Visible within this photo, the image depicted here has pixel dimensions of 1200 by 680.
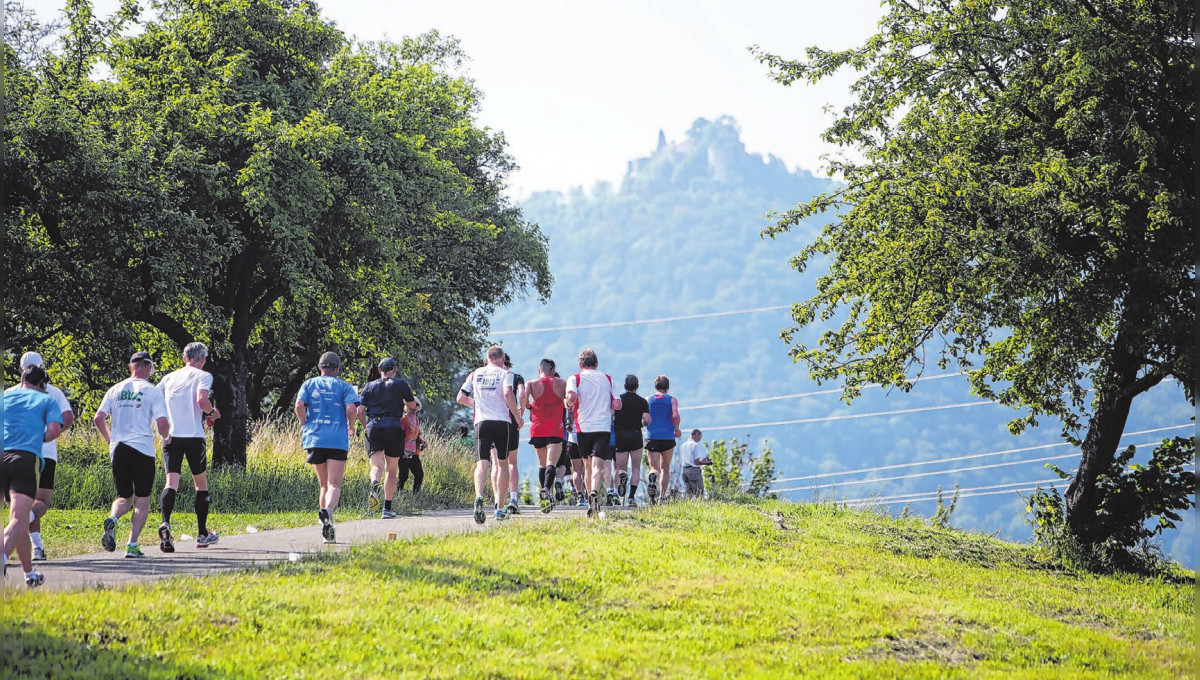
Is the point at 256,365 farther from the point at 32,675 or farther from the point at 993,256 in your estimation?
the point at 32,675

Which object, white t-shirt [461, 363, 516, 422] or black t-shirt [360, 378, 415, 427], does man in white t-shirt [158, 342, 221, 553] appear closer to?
white t-shirt [461, 363, 516, 422]

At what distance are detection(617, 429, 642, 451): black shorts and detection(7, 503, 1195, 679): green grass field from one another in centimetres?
335

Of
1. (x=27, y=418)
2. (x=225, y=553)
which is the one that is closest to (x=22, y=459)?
(x=27, y=418)

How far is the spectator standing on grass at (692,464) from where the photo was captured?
20.8 m

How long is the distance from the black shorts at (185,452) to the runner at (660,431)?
7.09 meters

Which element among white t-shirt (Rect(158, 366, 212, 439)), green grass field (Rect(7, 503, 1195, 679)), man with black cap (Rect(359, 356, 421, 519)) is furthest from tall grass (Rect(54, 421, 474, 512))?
green grass field (Rect(7, 503, 1195, 679))

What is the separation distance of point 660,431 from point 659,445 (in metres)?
0.25

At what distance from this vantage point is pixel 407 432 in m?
18.1

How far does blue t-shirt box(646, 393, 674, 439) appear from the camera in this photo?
16734 millimetres

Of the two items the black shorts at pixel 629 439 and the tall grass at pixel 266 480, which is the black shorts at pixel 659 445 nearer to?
the black shorts at pixel 629 439

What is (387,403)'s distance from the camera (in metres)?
15.5

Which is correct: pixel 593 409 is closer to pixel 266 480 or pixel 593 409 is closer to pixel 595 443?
pixel 595 443

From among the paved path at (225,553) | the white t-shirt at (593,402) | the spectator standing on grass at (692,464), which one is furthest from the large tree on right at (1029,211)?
the paved path at (225,553)

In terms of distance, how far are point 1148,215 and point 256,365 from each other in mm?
25209
